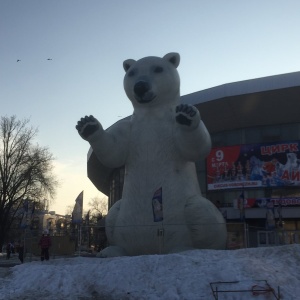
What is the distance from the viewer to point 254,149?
108 ft

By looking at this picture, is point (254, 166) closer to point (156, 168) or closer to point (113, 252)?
point (156, 168)

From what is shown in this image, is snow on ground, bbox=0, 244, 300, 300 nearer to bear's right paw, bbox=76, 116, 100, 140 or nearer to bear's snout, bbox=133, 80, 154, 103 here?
bear's right paw, bbox=76, 116, 100, 140

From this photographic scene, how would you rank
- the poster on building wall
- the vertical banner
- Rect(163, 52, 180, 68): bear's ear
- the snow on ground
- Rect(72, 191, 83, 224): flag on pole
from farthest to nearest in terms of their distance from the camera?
the poster on building wall → Rect(72, 191, 83, 224): flag on pole → Rect(163, 52, 180, 68): bear's ear → the vertical banner → the snow on ground

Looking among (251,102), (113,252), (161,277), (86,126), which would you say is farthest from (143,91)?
(251,102)

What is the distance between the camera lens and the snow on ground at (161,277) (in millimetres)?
7980

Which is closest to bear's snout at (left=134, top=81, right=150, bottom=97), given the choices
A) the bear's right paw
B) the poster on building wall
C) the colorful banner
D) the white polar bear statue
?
the white polar bear statue

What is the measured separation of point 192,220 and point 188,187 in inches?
31.7

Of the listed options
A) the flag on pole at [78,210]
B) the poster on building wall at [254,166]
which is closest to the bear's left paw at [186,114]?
the flag on pole at [78,210]

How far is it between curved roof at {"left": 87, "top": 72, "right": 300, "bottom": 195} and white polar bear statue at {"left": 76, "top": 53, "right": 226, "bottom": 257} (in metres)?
20.0

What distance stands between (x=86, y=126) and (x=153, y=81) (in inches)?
71.5

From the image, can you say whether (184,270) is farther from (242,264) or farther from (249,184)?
(249,184)

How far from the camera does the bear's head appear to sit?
10422 mm

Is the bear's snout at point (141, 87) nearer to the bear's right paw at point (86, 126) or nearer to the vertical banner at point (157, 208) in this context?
the bear's right paw at point (86, 126)

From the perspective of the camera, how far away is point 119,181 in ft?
131
